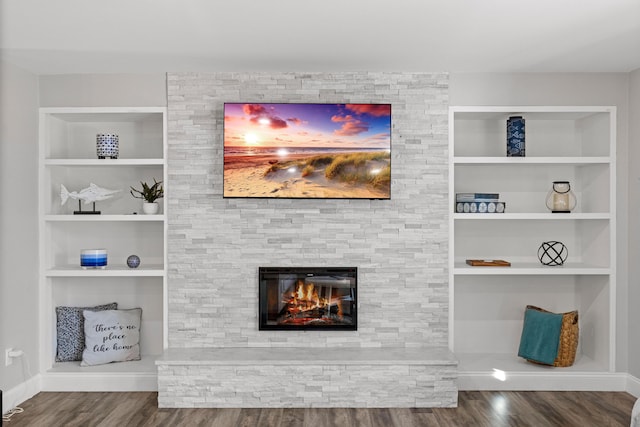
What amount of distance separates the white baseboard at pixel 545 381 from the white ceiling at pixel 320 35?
7.93 feet

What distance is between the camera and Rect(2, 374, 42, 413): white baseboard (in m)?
4.16

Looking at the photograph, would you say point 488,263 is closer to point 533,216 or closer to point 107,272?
point 533,216

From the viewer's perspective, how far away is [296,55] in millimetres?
4164

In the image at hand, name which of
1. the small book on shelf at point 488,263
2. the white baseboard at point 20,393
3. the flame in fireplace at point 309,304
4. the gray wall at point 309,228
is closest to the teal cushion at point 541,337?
the small book on shelf at point 488,263

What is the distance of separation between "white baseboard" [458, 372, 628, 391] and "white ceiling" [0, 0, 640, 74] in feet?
7.93

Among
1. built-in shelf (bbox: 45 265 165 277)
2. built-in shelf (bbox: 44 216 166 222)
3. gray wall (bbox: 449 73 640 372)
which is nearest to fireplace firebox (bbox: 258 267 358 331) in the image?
built-in shelf (bbox: 45 265 165 277)

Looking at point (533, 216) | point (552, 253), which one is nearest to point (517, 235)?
point (552, 253)

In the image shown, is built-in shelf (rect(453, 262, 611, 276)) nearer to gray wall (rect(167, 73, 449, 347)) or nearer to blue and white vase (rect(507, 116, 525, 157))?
gray wall (rect(167, 73, 449, 347))

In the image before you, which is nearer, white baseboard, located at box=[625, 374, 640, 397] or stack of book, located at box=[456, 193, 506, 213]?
white baseboard, located at box=[625, 374, 640, 397]

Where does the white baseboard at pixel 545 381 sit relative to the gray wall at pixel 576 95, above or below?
below

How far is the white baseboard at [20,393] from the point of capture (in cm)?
416

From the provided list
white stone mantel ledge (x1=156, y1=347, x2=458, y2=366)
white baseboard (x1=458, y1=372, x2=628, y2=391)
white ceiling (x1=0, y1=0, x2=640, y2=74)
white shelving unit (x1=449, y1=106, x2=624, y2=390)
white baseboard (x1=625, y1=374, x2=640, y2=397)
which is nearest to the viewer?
white ceiling (x1=0, y1=0, x2=640, y2=74)

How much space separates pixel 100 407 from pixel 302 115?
2647 mm

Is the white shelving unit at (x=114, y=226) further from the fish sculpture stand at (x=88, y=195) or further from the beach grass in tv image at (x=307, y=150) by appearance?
the beach grass in tv image at (x=307, y=150)
